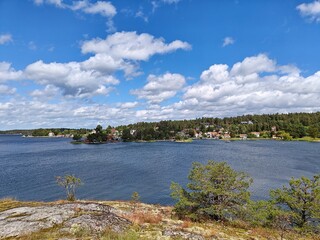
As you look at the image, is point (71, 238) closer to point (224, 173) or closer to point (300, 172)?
point (224, 173)

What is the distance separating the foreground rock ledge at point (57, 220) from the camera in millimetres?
12670

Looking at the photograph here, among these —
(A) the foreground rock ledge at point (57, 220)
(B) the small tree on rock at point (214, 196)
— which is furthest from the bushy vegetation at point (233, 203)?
(A) the foreground rock ledge at point (57, 220)

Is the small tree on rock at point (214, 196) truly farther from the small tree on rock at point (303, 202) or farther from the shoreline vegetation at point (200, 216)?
the small tree on rock at point (303, 202)

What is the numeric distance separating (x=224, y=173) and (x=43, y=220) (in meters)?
15.5

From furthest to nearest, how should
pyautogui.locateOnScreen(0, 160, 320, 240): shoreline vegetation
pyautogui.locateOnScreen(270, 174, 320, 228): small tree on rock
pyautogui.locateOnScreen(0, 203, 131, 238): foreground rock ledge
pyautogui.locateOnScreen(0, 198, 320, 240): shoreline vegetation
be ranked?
1. pyautogui.locateOnScreen(270, 174, 320, 228): small tree on rock
2. pyautogui.locateOnScreen(0, 160, 320, 240): shoreline vegetation
3. pyautogui.locateOnScreen(0, 203, 131, 238): foreground rock ledge
4. pyautogui.locateOnScreen(0, 198, 320, 240): shoreline vegetation

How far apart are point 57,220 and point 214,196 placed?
560 inches

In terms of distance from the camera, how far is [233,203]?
22734mm

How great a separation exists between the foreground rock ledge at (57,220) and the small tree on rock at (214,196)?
889 cm

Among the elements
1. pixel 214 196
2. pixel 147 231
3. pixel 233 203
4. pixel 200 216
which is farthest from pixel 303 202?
pixel 147 231

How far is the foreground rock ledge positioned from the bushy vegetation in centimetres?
919

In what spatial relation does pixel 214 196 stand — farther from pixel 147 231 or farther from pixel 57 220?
pixel 57 220

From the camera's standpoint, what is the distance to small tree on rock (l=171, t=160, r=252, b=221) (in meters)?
22.2

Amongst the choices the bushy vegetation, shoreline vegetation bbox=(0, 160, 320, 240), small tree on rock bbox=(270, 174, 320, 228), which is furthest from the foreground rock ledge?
small tree on rock bbox=(270, 174, 320, 228)

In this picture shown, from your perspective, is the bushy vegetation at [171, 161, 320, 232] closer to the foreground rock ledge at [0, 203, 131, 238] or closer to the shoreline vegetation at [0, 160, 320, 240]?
the shoreline vegetation at [0, 160, 320, 240]
